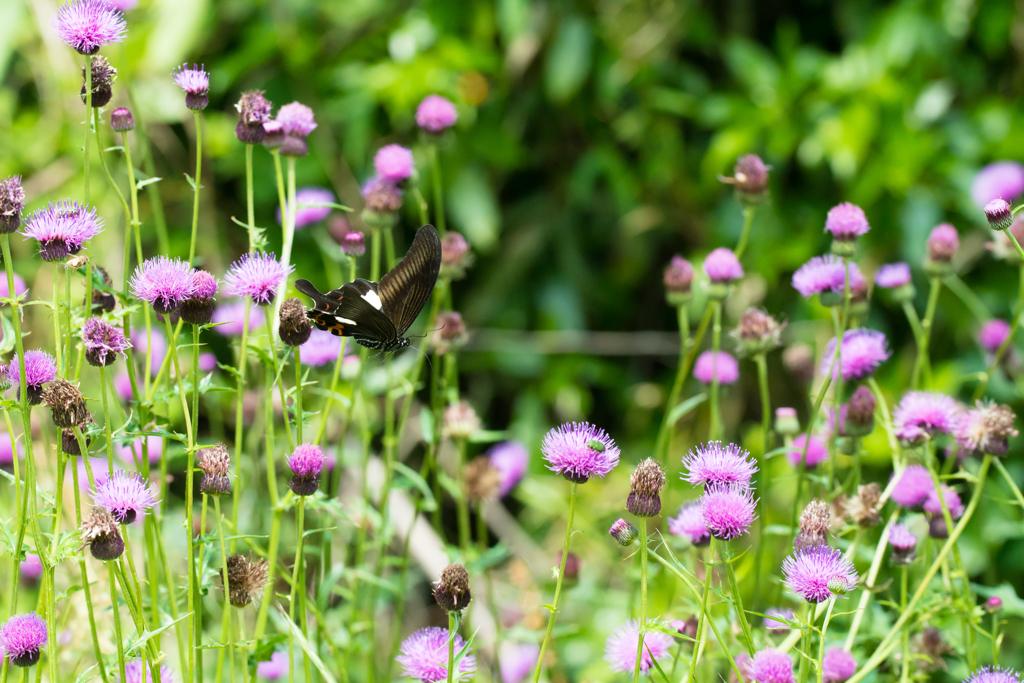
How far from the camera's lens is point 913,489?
104 cm

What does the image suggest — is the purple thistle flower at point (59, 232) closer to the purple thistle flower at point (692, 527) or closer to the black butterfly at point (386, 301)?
the black butterfly at point (386, 301)

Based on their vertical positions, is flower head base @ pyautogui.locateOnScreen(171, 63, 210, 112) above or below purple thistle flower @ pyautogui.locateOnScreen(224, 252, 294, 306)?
above

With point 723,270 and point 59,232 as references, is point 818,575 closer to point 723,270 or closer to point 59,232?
point 723,270

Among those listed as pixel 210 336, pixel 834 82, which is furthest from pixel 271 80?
pixel 834 82

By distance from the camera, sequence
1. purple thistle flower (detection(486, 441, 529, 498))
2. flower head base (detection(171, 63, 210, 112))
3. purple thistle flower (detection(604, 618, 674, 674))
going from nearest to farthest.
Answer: purple thistle flower (detection(604, 618, 674, 674)) → flower head base (detection(171, 63, 210, 112)) → purple thistle flower (detection(486, 441, 529, 498))

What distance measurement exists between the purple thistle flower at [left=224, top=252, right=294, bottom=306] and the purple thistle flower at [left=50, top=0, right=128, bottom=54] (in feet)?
0.79

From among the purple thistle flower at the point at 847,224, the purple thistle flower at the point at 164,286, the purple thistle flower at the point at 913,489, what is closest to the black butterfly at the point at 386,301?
the purple thistle flower at the point at 164,286

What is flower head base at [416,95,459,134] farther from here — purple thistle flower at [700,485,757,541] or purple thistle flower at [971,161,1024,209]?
purple thistle flower at [971,161,1024,209]

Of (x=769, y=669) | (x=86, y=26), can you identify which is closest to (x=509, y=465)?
(x=769, y=669)

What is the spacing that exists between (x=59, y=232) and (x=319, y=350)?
Result: 0.47 m

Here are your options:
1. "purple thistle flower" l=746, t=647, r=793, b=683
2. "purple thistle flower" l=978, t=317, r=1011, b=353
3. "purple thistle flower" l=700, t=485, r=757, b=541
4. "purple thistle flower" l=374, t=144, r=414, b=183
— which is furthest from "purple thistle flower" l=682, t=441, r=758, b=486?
"purple thistle flower" l=978, t=317, r=1011, b=353

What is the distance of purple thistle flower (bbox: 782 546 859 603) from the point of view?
0.75 m

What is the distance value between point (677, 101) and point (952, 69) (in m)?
0.71

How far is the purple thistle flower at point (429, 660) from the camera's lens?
0.78 metres
